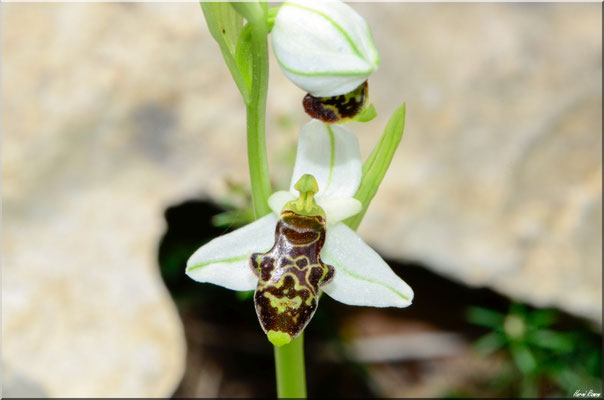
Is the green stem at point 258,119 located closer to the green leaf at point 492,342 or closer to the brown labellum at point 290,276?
the brown labellum at point 290,276

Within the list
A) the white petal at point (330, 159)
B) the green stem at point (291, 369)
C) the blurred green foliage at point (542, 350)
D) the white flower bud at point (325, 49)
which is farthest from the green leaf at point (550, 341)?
the white flower bud at point (325, 49)

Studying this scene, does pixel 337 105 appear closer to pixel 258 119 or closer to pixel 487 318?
pixel 258 119

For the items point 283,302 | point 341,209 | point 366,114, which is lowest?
point 283,302

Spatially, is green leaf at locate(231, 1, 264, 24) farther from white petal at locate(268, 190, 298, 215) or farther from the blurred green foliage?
the blurred green foliage

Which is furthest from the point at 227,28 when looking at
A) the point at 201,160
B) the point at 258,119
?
the point at 201,160

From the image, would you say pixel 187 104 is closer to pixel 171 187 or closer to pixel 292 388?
pixel 171 187

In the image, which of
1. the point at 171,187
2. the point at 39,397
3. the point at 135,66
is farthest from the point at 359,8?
the point at 39,397

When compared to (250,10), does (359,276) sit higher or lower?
lower
